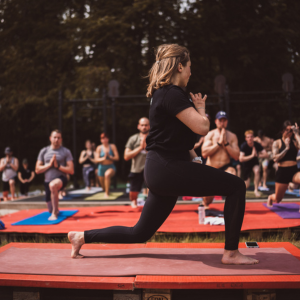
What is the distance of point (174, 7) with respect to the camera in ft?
61.3

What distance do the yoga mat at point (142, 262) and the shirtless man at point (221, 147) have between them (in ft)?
10.0

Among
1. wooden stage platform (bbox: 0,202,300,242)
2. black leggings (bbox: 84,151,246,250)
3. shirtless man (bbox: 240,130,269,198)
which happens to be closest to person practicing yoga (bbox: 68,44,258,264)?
black leggings (bbox: 84,151,246,250)

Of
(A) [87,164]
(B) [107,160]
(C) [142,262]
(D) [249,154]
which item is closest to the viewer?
(C) [142,262]

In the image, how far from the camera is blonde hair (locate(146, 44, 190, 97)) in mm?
3648

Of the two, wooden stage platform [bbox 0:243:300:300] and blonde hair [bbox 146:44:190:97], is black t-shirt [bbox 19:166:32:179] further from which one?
blonde hair [bbox 146:44:190:97]

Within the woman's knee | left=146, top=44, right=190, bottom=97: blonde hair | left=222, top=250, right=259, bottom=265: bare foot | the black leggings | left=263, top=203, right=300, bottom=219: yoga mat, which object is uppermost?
left=146, top=44, right=190, bottom=97: blonde hair

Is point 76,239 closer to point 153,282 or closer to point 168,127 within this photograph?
point 153,282

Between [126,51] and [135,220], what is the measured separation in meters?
13.0

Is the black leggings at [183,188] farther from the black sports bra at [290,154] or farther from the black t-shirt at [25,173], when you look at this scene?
the black t-shirt at [25,173]

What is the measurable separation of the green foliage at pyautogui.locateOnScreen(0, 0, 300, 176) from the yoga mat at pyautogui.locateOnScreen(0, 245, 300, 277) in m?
15.0

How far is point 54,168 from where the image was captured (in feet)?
25.4

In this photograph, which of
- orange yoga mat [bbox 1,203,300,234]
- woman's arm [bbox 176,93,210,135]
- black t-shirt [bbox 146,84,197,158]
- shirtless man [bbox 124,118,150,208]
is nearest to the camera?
woman's arm [bbox 176,93,210,135]

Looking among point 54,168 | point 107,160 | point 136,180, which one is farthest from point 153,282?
point 107,160

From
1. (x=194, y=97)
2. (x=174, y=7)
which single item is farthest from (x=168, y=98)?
(x=174, y=7)
